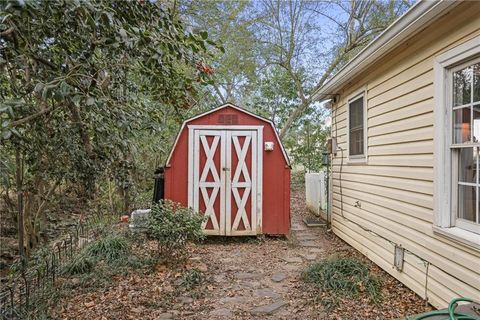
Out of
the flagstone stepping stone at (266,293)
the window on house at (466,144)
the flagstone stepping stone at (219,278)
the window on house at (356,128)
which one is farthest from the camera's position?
the window on house at (356,128)

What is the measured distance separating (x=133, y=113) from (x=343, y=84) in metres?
4.30

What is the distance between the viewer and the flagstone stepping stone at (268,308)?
3.20 m

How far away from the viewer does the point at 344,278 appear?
12.3 feet

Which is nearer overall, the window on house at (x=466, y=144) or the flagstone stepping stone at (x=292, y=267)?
the window on house at (x=466, y=144)

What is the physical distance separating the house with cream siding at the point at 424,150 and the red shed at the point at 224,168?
1.63 metres

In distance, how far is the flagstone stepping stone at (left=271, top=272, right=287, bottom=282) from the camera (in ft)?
13.4

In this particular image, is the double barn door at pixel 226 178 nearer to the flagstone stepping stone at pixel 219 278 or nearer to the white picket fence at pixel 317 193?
the flagstone stepping stone at pixel 219 278

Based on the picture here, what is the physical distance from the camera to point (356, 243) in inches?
207

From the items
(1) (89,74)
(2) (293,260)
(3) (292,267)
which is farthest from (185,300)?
(1) (89,74)

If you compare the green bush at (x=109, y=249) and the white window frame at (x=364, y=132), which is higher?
the white window frame at (x=364, y=132)

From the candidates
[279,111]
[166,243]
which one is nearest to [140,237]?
[166,243]

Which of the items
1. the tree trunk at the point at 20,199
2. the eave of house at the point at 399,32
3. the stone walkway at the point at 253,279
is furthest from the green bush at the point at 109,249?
the eave of house at the point at 399,32

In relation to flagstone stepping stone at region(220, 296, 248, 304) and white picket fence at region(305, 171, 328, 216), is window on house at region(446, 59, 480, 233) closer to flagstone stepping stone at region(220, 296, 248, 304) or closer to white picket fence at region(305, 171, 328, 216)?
flagstone stepping stone at region(220, 296, 248, 304)

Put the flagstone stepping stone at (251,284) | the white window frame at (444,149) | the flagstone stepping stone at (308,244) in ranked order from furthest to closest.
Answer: the flagstone stepping stone at (308,244) → the flagstone stepping stone at (251,284) → the white window frame at (444,149)
